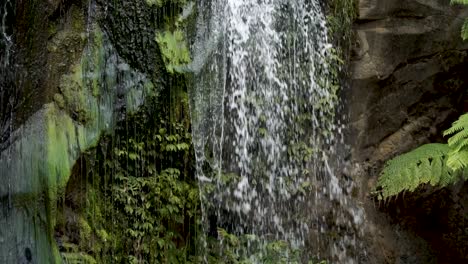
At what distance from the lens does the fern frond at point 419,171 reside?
4491 mm

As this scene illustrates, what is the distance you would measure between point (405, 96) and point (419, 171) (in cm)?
132

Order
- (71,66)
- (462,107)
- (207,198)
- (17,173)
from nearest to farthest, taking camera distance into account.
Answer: (17,173)
(71,66)
(207,198)
(462,107)

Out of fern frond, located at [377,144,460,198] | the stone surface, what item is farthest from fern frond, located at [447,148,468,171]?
the stone surface

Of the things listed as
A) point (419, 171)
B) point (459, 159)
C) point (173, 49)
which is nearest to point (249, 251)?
point (419, 171)

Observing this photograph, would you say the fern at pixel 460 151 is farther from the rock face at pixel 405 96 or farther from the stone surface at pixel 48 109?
the stone surface at pixel 48 109

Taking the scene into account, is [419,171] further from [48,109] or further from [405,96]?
[48,109]

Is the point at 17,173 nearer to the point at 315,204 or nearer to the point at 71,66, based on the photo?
the point at 71,66

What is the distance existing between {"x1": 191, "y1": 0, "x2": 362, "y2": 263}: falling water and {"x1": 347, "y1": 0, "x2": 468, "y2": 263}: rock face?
0.92ft

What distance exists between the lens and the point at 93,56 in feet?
15.0

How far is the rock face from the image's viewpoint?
18.6ft

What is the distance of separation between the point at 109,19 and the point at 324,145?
2238 millimetres

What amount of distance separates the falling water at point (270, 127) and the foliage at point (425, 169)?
27.2 inches

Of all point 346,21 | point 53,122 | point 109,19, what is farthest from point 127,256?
point 346,21

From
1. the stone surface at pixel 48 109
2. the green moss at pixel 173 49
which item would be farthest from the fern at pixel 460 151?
the stone surface at pixel 48 109
